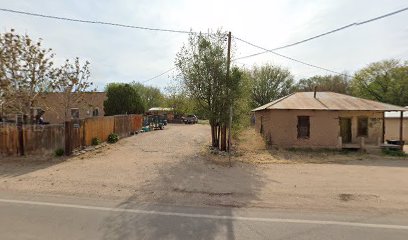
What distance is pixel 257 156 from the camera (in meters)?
15.8

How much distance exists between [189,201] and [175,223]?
1.74m

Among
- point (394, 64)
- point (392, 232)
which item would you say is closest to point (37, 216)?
point (392, 232)

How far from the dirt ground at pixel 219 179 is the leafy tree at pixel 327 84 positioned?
5016 centimetres

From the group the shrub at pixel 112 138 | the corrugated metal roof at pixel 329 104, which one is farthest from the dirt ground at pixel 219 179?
the corrugated metal roof at pixel 329 104

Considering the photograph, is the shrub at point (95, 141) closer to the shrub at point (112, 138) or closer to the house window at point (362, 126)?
the shrub at point (112, 138)

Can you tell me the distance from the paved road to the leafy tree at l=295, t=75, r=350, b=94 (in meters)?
57.4

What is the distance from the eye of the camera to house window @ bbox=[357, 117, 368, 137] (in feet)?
67.7

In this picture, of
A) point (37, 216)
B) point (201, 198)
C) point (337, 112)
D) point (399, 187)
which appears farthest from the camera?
point (337, 112)

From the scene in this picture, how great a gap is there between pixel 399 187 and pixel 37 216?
9.34 metres

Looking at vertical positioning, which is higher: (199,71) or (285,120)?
(199,71)

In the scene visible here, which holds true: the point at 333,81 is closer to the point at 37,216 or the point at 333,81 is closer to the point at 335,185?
the point at 335,185

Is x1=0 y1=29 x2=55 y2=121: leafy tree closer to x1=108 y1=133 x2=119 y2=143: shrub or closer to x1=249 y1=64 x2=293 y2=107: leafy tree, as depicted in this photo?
x1=108 y1=133 x2=119 y2=143: shrub

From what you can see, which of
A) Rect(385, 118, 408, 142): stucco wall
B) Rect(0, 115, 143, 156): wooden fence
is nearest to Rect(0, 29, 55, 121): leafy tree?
Rect(0, 115, 143, 156): wooden fence

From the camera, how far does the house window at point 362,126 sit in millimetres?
20625
